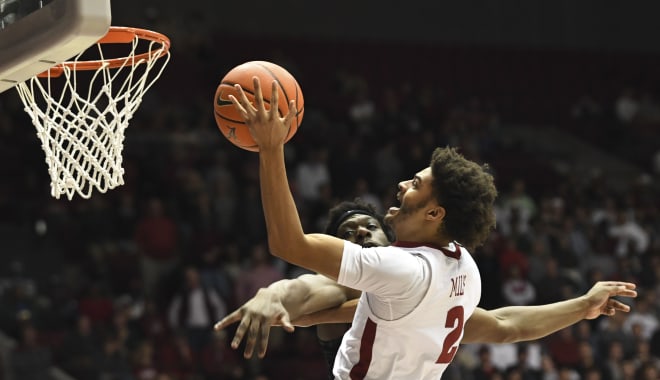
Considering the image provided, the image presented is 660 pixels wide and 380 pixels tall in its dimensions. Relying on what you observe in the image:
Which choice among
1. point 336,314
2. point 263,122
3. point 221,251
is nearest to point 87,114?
point 336,314

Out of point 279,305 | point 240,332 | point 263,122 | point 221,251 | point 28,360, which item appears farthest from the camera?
point 221,251

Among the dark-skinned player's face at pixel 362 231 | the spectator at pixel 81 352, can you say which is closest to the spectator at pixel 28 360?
the spectator at pixel 81 352

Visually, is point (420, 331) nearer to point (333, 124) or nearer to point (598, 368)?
point (598, 368)

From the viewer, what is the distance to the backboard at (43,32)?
12.0 feet

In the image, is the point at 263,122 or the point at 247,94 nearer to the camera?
the point at 263,122

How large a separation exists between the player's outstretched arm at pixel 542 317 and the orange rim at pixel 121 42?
181cm

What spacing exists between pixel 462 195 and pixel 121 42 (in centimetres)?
180

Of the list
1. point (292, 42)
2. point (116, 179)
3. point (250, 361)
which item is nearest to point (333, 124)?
point (292, 42)

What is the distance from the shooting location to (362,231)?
4961mm

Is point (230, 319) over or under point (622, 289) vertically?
over

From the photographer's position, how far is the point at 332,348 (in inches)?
191

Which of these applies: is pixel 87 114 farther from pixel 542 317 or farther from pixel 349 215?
pixel 542 317

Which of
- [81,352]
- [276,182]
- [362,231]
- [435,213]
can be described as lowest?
[81,352]

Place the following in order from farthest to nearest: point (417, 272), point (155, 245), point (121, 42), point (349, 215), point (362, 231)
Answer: point (155, 245) < point (349, 215) < point (362, 231) < point (121, 42) < point (417, 272)
